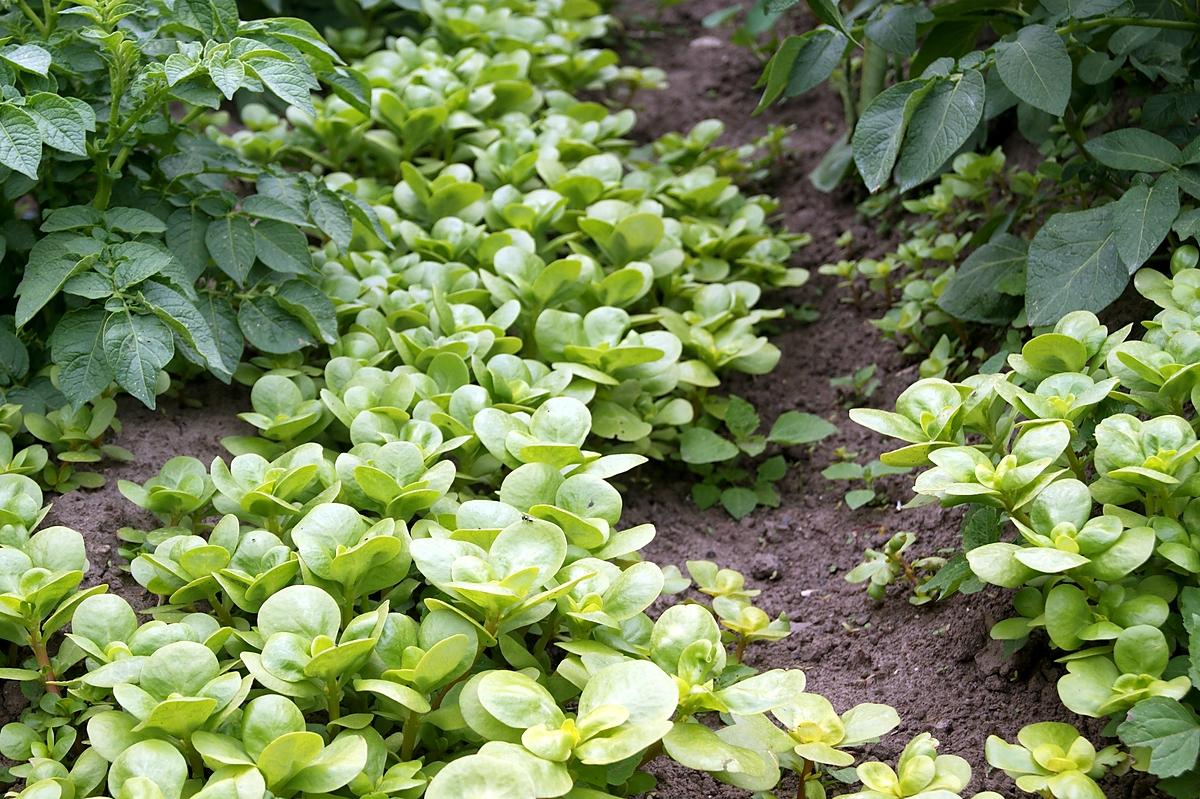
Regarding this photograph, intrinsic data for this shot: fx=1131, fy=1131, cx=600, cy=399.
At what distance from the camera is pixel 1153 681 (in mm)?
1429

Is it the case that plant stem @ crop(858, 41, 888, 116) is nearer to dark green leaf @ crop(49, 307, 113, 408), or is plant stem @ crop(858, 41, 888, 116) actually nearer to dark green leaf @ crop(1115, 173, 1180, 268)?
dark green leaf @ crop(1115, 173, 1180, 268)

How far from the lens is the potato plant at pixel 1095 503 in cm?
145

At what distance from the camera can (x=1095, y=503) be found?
1.77 meters

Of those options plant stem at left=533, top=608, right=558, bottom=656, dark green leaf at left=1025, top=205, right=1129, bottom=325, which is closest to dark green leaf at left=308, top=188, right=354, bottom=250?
plant stem at left=533, top=608, right=558, bottom=656

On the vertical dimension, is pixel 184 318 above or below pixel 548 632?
above

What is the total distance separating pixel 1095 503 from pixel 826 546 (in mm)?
593

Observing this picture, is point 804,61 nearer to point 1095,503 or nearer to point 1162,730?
point 1095,503

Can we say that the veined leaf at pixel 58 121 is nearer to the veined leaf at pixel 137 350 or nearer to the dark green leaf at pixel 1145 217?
the veined leaf at pixel 137 350

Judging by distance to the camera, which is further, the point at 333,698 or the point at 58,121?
the point at 58,121

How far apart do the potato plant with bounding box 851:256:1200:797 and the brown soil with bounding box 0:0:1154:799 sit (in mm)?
120

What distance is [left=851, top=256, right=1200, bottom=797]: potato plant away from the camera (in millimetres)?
1449

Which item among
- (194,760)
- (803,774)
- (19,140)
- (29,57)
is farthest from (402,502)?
(29,57)

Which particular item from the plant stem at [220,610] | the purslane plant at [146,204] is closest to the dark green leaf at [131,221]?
the purslane plant at [146,204]

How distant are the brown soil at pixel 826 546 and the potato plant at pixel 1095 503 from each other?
12 centimetres
